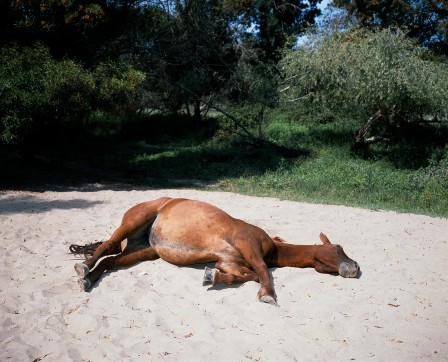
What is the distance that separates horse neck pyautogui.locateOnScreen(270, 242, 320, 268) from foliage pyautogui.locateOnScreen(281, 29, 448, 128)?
1016 cm

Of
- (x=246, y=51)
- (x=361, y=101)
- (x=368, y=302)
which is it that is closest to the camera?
(x=368, y=302)

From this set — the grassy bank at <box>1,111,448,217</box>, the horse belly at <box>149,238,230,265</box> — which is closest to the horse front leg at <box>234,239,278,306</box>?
the horse belly at <box>149,238,230,265</box>

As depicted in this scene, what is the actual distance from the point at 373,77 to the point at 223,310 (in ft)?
37.8

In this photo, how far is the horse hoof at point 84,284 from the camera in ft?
13.2

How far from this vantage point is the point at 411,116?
14.6 meters

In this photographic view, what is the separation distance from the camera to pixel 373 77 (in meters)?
13.1

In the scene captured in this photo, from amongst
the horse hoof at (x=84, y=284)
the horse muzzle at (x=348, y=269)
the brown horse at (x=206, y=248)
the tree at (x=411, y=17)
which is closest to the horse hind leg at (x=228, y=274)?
the brown horse at (x=206, y=248)

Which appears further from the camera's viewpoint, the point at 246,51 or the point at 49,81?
the point at 246,51

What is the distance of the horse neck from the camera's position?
4328mm

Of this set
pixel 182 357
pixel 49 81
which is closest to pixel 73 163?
pixel 49 81

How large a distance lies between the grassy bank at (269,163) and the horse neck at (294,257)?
15.3 feet

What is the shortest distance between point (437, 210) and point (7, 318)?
8.28 meters

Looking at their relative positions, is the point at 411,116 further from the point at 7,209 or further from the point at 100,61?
the point at 7,209

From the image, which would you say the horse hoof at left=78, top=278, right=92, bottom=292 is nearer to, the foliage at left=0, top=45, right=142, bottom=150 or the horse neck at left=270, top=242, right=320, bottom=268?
the horse neck at left=270, top=242, right=320, bottom=268
